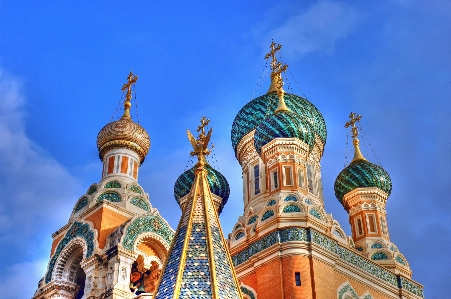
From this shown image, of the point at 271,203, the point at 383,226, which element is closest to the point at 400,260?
the point at 383,226

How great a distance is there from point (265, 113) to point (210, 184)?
7.15ft

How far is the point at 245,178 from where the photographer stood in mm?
14875

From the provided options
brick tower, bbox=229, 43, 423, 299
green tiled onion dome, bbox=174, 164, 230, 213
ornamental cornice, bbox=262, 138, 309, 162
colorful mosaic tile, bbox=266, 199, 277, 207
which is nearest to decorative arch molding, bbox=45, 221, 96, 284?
brick tower, bbox=229, 43, 423, 299

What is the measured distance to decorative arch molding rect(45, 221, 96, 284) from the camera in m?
13.0

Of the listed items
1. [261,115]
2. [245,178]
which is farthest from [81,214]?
[261,115]

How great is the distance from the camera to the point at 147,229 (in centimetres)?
1326

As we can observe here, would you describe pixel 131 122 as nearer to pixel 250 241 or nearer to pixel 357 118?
pixel 250 241

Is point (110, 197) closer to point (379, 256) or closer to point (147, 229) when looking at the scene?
point (147, 229)

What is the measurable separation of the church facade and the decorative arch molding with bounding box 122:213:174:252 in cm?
2

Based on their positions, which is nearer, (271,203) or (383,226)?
(271,203)

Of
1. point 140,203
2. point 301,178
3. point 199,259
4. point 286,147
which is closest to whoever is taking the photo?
point 199,259

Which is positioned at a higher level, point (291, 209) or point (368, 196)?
point (368, 196)

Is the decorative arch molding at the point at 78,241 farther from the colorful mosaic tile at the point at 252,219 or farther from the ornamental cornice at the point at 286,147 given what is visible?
the ornamental cornice at the point at 286,147

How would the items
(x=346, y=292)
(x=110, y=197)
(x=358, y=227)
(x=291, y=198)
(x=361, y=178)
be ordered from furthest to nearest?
(x=361, y=178)
(x=358, y=227)
(x=110, y=197)
(x=291, y=198)
(x=346, y=292)
